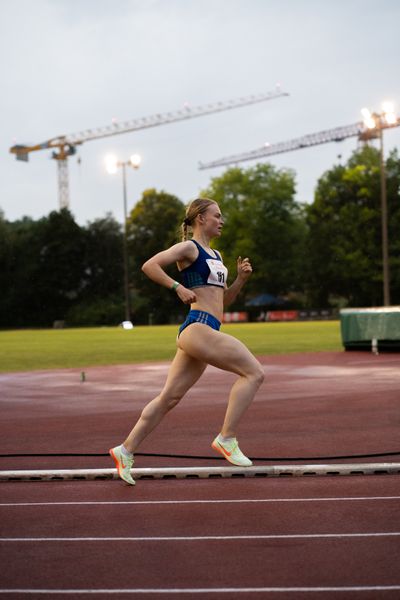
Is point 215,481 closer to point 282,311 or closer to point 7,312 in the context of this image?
point 282,311

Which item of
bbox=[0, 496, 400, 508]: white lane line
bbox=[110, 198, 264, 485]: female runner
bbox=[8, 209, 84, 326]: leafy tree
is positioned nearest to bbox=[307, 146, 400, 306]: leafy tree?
bbox=[8, 209, 84, 326]: leafy tree

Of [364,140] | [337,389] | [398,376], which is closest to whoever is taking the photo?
[337,389]

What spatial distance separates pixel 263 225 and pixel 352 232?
11.3 meters

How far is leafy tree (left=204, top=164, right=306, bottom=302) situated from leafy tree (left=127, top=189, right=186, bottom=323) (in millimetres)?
5540

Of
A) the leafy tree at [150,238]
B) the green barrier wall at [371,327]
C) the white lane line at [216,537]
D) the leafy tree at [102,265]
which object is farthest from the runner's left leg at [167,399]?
the leafy tree at [102,265]

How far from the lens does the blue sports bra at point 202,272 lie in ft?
21.2

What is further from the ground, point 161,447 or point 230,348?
point 230,348

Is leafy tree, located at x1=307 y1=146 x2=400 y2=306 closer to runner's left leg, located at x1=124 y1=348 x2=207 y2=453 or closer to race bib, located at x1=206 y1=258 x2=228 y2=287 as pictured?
race bib, located at x1=206 y1=258 x2=228 y2=287

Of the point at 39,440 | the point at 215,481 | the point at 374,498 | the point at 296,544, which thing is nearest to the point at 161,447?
the point at 39,440

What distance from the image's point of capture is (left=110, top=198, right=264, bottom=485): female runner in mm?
6391

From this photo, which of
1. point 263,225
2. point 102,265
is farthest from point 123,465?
point 102,265

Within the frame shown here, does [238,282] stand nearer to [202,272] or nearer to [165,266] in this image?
[202,272]

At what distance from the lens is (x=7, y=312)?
85.1 m

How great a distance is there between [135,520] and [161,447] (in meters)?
3.19
